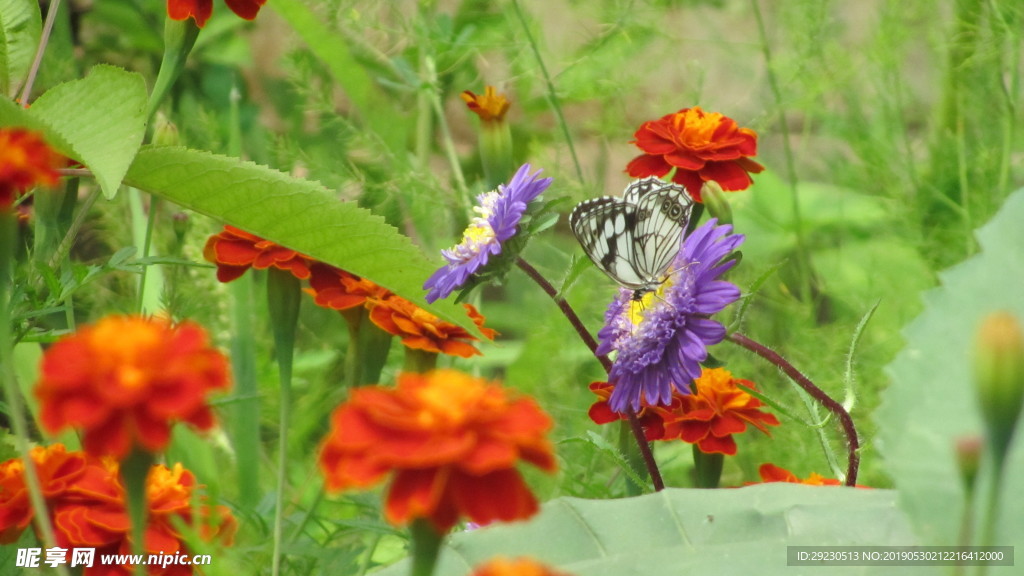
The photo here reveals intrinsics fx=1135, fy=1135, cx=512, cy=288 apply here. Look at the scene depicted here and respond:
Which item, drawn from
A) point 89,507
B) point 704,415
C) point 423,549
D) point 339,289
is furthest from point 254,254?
point 423,549

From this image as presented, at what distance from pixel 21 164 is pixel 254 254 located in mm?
278

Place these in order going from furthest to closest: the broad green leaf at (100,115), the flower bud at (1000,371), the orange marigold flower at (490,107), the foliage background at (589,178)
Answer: the foliage background at (589,178) → the orange marigold flower at (490,107) → the broad green leaf at (100,115) → the flower bud at (1000,371)

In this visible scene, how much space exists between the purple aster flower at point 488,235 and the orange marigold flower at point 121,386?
0.29 meters

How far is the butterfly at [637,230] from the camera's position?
600mm

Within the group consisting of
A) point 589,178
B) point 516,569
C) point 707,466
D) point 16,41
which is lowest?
point 516,569

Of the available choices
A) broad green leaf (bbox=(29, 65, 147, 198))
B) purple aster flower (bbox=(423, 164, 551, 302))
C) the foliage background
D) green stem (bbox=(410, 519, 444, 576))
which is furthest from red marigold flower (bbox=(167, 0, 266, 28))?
green stem (bbox=(410, 519, 444, 576))

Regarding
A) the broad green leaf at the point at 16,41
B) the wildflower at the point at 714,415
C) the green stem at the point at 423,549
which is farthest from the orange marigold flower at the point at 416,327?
the green stem at the point at 423,549

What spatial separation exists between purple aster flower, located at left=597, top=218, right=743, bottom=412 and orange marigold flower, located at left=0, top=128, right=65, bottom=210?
12.0 inches

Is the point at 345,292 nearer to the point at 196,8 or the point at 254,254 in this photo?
the point at 254,254

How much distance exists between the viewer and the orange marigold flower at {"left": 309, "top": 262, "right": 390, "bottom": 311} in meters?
0.61

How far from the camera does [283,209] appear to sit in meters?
0.53

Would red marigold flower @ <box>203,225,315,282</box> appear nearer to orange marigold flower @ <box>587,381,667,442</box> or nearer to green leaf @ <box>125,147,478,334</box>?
green leaf @ <box>125,147,478,334</box>

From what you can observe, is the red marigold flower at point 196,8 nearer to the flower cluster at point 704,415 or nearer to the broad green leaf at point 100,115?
the broad green leaf at point 100,115

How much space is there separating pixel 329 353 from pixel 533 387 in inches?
10.7
